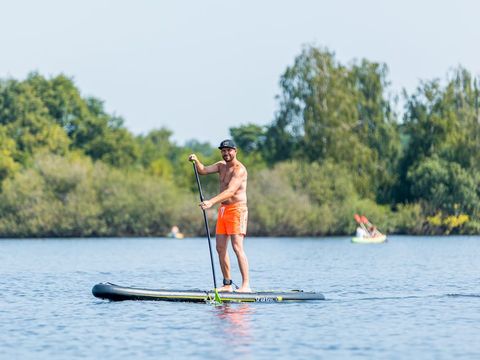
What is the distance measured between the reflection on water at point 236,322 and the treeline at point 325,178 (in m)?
55.9

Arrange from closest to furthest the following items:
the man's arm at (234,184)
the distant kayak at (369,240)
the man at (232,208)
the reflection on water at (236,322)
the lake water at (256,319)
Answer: the lake water at (256,319) < the reflection on water at (236,322) < the man's arm at (234,184) < the man at (232,208) < the distant kayak at (369,240)

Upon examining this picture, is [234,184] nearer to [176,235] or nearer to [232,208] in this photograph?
[232,208]

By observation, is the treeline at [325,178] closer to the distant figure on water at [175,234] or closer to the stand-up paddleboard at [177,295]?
the distant figure on water at [175,234]

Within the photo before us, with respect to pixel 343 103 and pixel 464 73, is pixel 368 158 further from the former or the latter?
pixel 464 73

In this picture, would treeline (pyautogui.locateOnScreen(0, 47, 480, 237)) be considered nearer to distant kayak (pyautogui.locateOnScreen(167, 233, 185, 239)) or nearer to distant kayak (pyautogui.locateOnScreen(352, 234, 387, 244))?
distant kayak (pyautogui.locateOnScreen(167, 233, 185, 239))

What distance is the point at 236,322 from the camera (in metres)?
19.0

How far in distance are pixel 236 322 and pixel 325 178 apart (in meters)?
59.9

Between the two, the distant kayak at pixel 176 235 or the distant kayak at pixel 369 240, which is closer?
the distant kayak at pixel 369 240

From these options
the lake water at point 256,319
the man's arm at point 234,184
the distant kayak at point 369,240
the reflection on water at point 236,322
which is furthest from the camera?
the distant kayak at point 369,240

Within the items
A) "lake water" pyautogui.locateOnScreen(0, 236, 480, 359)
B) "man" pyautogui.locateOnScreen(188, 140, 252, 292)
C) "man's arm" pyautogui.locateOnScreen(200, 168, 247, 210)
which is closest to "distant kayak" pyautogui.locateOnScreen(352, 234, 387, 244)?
"lake water" pyautogui.locateOnScreen(0, 236, 480, 359)

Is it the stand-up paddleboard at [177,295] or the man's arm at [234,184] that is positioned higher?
the man's arm at [234,184]

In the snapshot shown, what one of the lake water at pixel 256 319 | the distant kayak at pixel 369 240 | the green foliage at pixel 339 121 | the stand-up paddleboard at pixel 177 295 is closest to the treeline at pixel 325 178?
the green foliage at pixel 339 121

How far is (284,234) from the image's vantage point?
78.6 m

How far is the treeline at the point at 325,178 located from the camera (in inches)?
3078
